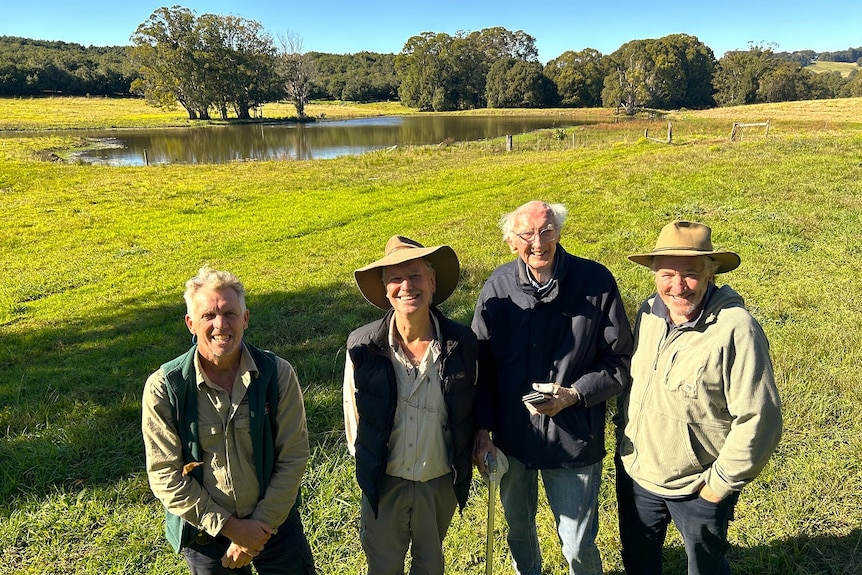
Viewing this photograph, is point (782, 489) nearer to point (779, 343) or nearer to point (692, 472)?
point (692, 472)

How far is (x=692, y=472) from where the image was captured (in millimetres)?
2352

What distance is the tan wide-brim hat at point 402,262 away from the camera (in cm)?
241

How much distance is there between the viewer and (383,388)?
2.40 m

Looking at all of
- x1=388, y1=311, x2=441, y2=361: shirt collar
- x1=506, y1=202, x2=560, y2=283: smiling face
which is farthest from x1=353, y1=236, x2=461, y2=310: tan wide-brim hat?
x1=506, y1=202, x2=560, y2=283: smiling face

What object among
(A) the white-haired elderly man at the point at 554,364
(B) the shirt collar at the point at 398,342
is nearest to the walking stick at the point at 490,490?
(A) the white-haired elderly man at the point at 554,364

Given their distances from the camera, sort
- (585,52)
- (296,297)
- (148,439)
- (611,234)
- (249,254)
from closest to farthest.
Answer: (148,439)
(296,297)
(611,234)
(249,254)
(585,52)

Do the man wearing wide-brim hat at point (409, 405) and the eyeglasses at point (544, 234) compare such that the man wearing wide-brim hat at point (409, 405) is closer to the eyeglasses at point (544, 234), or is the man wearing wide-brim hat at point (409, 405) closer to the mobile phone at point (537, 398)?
the mobile phone at point (537, 398)

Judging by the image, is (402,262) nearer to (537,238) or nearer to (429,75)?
(537,238)

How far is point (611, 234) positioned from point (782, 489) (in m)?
7.61

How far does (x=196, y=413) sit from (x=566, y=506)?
1.90 m

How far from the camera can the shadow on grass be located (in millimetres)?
2879

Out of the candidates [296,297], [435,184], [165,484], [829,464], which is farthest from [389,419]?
[435,184]

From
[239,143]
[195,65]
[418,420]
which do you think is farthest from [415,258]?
[195,65]

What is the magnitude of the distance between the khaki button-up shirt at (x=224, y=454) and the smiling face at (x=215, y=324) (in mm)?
94
